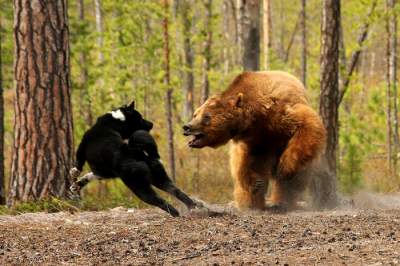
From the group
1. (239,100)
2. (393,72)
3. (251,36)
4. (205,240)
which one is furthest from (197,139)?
(393,72)

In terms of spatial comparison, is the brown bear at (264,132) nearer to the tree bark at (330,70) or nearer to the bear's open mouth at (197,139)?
the bear's open mouth at (197,139)

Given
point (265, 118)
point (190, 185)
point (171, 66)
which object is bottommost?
point (190, 185)

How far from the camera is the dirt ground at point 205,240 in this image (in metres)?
5.30

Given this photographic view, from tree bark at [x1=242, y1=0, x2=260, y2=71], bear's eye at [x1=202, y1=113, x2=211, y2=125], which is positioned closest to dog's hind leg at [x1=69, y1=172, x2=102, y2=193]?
bear's eye at [x1=202, y1=113, x2=211, y2=125]

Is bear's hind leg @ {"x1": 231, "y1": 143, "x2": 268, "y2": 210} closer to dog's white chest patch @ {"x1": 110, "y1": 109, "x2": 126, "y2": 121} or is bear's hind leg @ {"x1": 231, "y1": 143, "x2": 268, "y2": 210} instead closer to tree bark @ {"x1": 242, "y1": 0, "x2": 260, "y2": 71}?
dog's white chest patch @ {"x1": 110, "y1": 109, "x2": 126, "y2": 121}

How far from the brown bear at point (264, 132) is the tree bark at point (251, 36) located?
13.0 feet

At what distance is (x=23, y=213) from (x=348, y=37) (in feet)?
154

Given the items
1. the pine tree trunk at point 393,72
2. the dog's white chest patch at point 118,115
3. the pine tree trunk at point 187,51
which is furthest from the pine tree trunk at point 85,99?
the pine tree trunk at point 393,72

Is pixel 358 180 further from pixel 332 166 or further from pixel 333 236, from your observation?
pixel 333 236

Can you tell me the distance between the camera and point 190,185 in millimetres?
19375

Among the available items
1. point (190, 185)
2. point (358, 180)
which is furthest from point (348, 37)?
point (358, 180)

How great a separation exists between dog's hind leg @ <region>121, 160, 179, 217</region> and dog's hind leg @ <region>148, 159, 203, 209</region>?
23cm

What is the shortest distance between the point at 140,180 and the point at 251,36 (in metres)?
6.45

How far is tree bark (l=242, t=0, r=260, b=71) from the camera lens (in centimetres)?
1336
